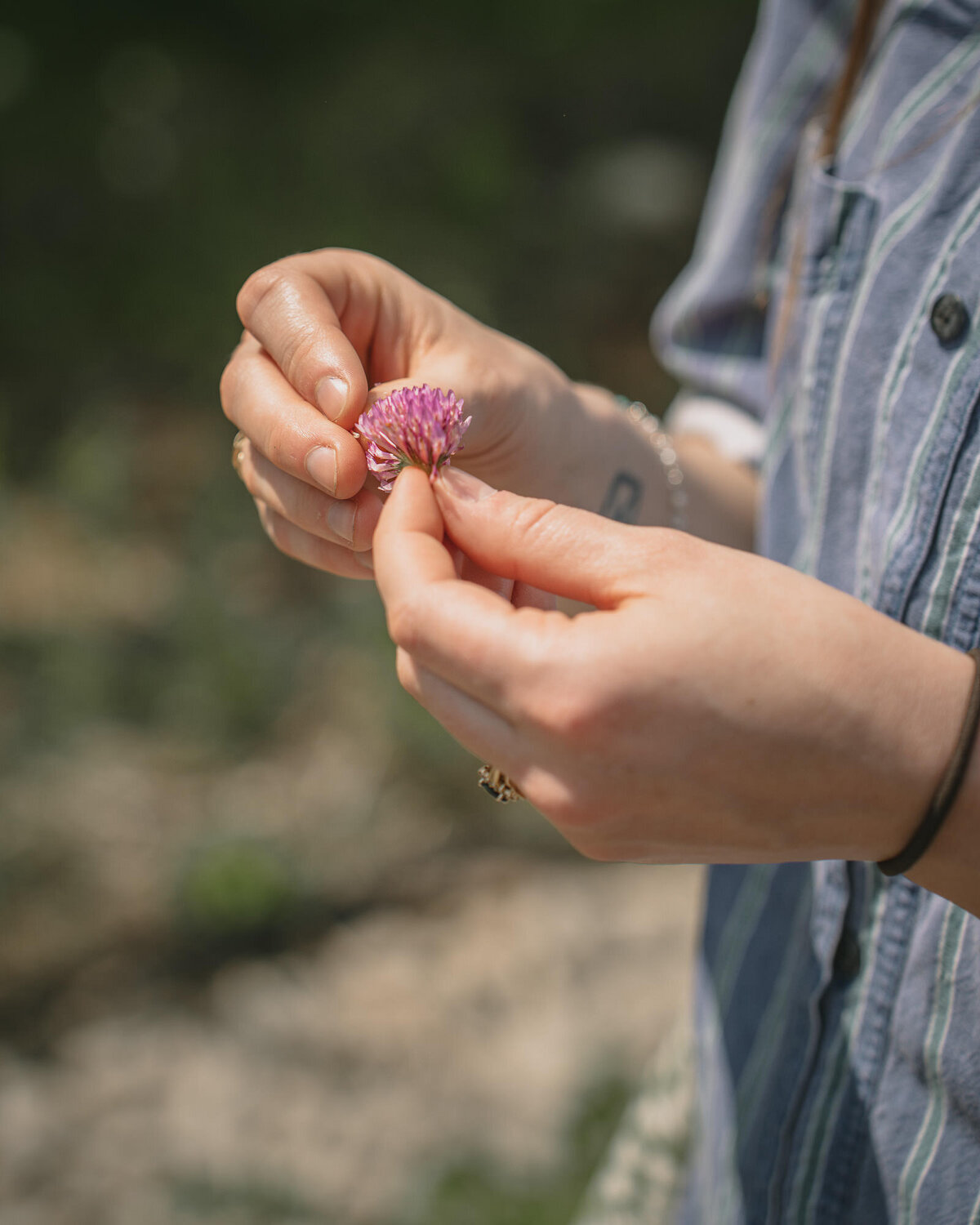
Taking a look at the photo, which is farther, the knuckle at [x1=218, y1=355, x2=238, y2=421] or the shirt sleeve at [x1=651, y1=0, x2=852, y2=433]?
the shirt sleeve at [x1=651, y1=0, x2=852, y2=433]

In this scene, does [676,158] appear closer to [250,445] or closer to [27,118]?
[27,118]

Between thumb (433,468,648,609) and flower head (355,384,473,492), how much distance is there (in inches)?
1.9

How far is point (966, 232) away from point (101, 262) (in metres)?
3.51

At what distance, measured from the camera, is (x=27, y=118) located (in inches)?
128

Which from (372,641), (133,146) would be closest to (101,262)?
(133,146)

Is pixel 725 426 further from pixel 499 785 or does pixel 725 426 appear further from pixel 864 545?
pixel 499 785

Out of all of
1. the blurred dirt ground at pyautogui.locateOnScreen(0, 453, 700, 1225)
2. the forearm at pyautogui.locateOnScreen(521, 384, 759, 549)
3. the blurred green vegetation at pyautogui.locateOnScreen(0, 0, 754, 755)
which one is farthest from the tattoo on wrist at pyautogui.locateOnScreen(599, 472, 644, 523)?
the blurred green vegetation at pyautogui.locateOnScreen(0, 0, 754, 755)

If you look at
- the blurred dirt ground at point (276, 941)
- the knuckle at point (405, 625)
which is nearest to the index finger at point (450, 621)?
the knuckle at point (405, 625)

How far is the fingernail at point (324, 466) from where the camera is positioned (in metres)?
0.67

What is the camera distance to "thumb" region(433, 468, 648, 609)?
568 mm

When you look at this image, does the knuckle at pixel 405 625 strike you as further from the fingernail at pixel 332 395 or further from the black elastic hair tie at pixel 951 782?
the black elastic hair tie at pixel 951 782

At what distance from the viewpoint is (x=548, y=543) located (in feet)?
1.93

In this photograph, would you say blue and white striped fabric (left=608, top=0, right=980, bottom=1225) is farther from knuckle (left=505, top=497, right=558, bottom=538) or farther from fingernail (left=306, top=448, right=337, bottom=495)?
fingernail (left=306, top=448, right=337, bottom=495)

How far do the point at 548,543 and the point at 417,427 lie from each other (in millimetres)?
170
